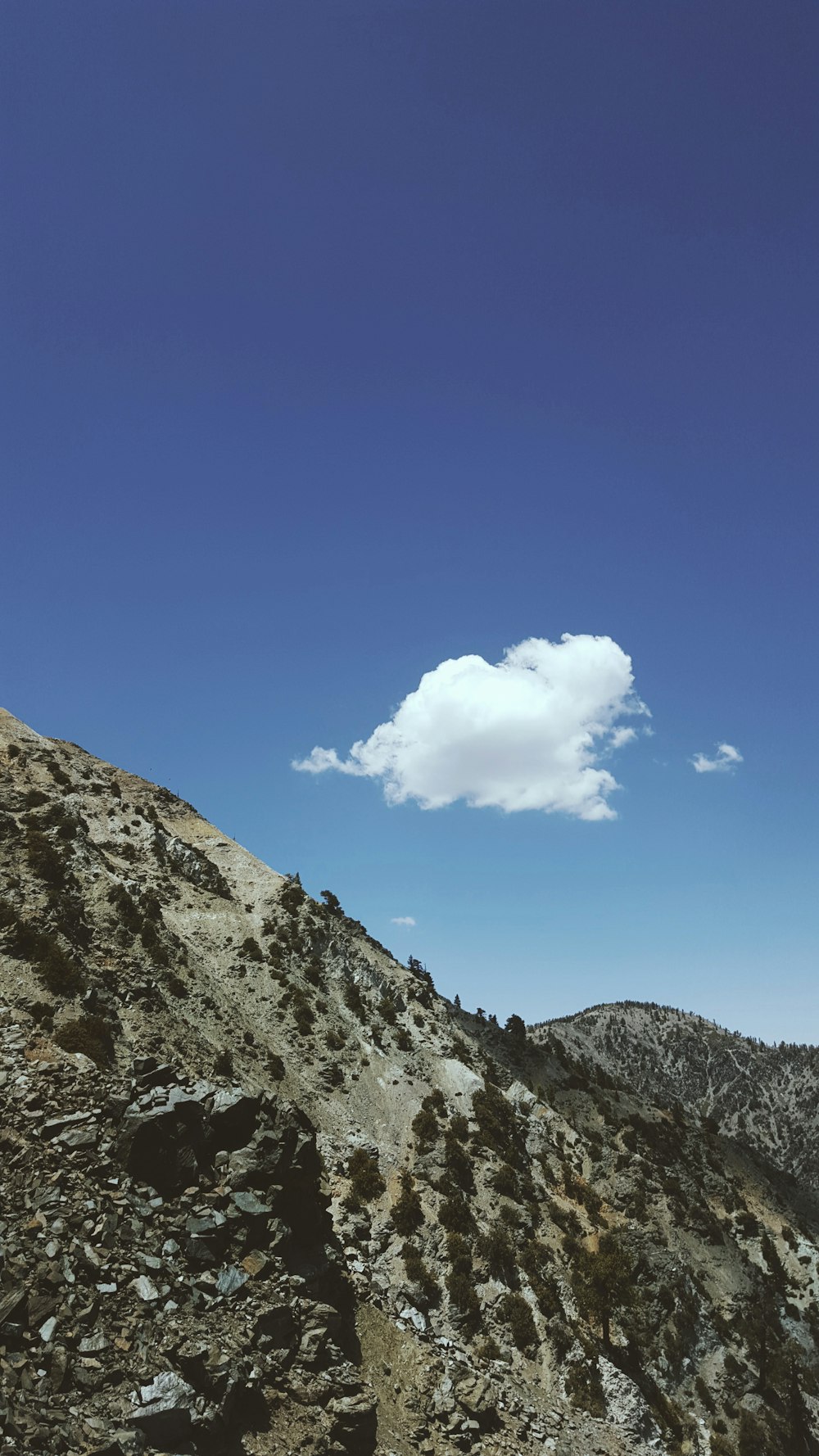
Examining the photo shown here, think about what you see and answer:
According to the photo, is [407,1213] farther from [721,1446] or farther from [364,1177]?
[721,1446]

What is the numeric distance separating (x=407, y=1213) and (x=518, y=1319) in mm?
7971

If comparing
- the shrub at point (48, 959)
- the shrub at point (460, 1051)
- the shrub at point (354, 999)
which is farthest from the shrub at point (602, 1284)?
the shrub at point (48, 959)

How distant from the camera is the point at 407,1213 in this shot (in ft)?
127

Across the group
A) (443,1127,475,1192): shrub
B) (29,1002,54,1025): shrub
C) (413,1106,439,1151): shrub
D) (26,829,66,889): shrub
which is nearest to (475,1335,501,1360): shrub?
(443,1127,475,1192): shrub

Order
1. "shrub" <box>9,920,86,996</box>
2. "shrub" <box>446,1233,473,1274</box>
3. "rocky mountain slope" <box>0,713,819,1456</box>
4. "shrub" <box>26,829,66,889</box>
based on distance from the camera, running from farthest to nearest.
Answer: "shrub" <box>26,829,66,889</box>, "shrub" <box>446,1233,473,1274</box>, "shrub" <box>9,920,86,996</box>, "rocky mountain slope" <box>0,713,819,1456</box>

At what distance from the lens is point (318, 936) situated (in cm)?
6209

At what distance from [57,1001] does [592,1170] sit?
5566cm

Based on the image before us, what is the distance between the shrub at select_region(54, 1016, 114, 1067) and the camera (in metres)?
28.6

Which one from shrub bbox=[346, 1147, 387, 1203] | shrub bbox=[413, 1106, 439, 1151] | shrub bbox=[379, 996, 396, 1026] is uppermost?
→ shrub bbox=[379, 996, 396, 1026]

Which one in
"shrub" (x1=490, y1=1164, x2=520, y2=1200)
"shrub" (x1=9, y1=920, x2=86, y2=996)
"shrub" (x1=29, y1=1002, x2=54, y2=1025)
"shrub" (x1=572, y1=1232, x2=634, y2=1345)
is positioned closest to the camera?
"shrub" (x1=29, y1=1002, x2=54, y2=1025)

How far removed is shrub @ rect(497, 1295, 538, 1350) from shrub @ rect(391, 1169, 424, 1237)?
6096 mm

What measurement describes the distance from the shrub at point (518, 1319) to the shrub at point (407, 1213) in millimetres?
6096

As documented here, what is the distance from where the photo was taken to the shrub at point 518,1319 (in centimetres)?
3484

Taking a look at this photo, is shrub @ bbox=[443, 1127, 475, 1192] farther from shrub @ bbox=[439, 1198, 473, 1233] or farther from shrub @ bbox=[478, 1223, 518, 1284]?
shrub @ bbox=[478, 1223, 518, 1284]
